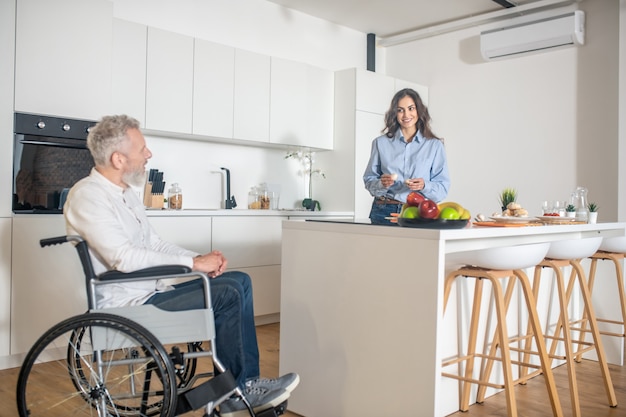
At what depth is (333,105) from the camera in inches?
207

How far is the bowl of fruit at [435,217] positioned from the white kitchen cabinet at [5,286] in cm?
→ 217

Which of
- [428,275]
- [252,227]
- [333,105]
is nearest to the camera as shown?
[428,275]

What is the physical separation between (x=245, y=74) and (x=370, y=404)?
3.00 metres

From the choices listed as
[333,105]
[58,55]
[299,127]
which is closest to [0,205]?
[58,55]

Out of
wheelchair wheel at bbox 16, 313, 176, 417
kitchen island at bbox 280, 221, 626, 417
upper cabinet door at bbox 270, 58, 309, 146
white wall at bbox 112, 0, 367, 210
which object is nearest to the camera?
wheelchair wheel at bbox 16, 313, 176, 417

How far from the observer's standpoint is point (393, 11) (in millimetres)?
5293

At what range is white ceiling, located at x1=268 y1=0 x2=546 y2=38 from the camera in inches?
199

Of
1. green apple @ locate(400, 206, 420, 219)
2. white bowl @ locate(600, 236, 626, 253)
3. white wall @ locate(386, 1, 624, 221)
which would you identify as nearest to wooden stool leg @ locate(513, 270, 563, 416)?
green apple @ locate(400, 206, 420, 219)

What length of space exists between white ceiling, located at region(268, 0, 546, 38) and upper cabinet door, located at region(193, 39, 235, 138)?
991mm

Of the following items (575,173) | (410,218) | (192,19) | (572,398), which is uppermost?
(192,19)

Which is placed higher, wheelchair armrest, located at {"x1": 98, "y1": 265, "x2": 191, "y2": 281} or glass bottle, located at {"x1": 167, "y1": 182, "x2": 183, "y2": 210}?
glass bottle, located at {"x1": 167, "y1": 182, "x2": 183, "y2": 210}

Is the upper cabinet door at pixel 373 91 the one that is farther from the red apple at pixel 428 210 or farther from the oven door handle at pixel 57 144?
the red apple at pixel 428 210

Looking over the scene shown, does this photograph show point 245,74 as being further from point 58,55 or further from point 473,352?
point 473,352

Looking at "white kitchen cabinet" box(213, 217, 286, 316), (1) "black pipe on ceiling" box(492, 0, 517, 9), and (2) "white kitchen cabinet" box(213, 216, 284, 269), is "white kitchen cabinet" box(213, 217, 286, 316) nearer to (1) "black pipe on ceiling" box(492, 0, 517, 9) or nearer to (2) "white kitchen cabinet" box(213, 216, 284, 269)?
(2) "white kitchen cabinet" box(213, 216, 284, 269)
